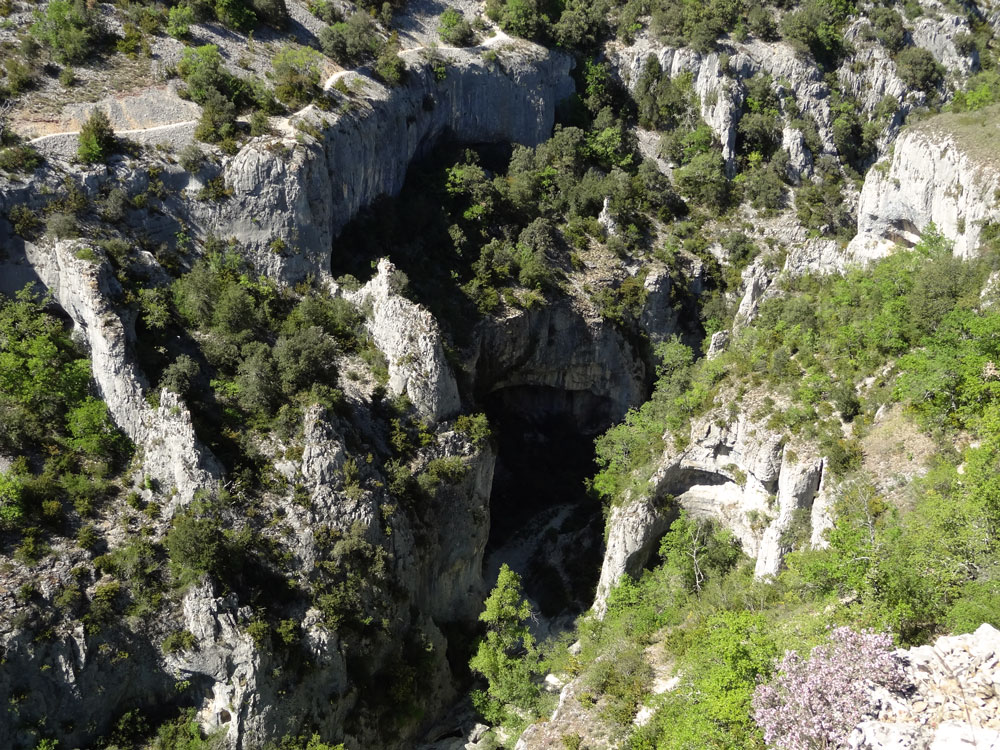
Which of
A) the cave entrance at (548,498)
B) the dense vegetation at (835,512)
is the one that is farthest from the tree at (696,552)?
the cave entrance at (548,498)

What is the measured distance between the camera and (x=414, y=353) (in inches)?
1321

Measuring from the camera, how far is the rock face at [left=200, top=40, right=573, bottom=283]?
35.9 metres

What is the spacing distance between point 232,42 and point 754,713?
148 ft

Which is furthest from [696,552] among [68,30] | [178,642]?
[68,30]

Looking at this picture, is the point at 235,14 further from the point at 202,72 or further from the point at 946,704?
the point at 946,704

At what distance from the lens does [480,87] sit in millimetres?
49812

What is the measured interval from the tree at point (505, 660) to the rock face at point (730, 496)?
180 inches

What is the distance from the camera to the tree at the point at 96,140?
33.0 m

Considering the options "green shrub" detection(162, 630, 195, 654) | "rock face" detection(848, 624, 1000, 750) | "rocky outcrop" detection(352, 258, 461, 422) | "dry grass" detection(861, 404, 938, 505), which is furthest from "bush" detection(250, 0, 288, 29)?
"rock face" detection(848, 624, 1000, 750)

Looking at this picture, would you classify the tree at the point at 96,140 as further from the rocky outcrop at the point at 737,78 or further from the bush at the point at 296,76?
the rocky outcrop at the point at 737,78

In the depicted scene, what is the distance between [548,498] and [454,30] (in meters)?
34.9

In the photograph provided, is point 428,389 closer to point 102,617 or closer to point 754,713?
point 102,617

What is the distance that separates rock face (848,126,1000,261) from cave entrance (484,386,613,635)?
19263 millimetres

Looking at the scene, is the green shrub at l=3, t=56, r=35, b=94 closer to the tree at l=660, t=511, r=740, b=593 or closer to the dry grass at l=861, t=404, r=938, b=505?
the tree at l=660, t=511, r=740, b=593
